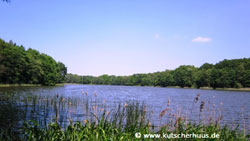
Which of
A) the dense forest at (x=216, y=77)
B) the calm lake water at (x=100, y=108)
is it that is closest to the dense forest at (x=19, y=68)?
the calm lake water at (x=100, y=108)

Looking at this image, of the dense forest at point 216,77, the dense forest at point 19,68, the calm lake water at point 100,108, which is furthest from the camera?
the dense forest at point 216,77

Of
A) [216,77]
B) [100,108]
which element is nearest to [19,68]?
[100,108]

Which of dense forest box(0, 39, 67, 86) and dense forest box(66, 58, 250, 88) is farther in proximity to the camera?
dense forest box(66, 58, 250, 88)

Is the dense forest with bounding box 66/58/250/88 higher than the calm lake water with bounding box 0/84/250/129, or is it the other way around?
the dense forest with bounding box 66/58/250/88

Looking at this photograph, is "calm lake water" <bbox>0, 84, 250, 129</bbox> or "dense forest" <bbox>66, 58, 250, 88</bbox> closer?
"calm lake water" <bbox>0, 84, 250, 129</bbox>

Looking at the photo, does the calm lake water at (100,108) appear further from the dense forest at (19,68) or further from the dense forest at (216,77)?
the dense forest at (216,77)

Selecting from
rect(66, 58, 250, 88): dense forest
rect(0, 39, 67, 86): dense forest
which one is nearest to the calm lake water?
rect(0, 39, 67, 86): dense forest

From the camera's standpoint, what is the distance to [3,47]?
77.1m

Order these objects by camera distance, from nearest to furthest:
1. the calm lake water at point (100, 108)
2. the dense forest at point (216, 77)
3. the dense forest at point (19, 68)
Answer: the calm lake water at point (100, 108), the dense forest at point (19, 68), the dense forest at point (216, 77)

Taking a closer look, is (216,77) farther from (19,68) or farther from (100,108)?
(100,108)

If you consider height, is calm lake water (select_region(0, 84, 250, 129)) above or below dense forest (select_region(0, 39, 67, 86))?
below

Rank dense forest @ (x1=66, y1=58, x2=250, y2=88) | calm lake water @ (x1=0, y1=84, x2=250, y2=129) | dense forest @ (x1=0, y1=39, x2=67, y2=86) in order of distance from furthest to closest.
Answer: dense forest @ (x1=66, y1=58, x2=250, y2=88)
dense forest @ (x1=0, y1=39, x2=67, y2=86)
calm lake water @ (x1=0, y1=84, x2=250, y2=129)

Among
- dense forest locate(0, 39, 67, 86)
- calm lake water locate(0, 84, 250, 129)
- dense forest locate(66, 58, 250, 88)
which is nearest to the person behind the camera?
calm lake water locate(0, 84, 250, 129)

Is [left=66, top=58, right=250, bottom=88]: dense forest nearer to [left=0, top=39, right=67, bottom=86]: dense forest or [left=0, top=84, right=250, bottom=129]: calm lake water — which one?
[left=0, top=39, right=67, bottom=86]: dense forest
